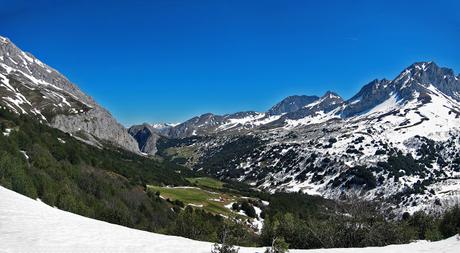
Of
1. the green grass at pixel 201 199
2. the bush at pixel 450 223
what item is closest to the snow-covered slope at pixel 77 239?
the bush at pixel 450 223

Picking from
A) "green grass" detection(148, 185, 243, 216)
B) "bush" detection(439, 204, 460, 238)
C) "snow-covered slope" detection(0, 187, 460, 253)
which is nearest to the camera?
"snow-covered slope" detection(0, 187, 460, 253)

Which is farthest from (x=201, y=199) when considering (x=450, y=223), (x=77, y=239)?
(x=77, y=239)

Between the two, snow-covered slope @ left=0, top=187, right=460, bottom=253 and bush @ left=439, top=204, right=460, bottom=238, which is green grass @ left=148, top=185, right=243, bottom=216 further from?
snow-covered slope @ left=0, top=187, right=460, bottom=253

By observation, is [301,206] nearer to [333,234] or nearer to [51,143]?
[51,143]

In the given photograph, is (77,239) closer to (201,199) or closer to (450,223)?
(450,223)

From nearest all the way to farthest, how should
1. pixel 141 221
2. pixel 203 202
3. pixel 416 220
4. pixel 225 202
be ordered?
1. pixel 416 220
2. pixel 141 221
3. pixel 203 202
4. pixel 225 202

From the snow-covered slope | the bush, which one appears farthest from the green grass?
the snow-covered slope

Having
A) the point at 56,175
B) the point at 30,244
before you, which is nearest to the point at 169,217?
the point at 56,175

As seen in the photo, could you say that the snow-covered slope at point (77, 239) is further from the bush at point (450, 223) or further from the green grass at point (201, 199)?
the green grass at point (201, 199)
